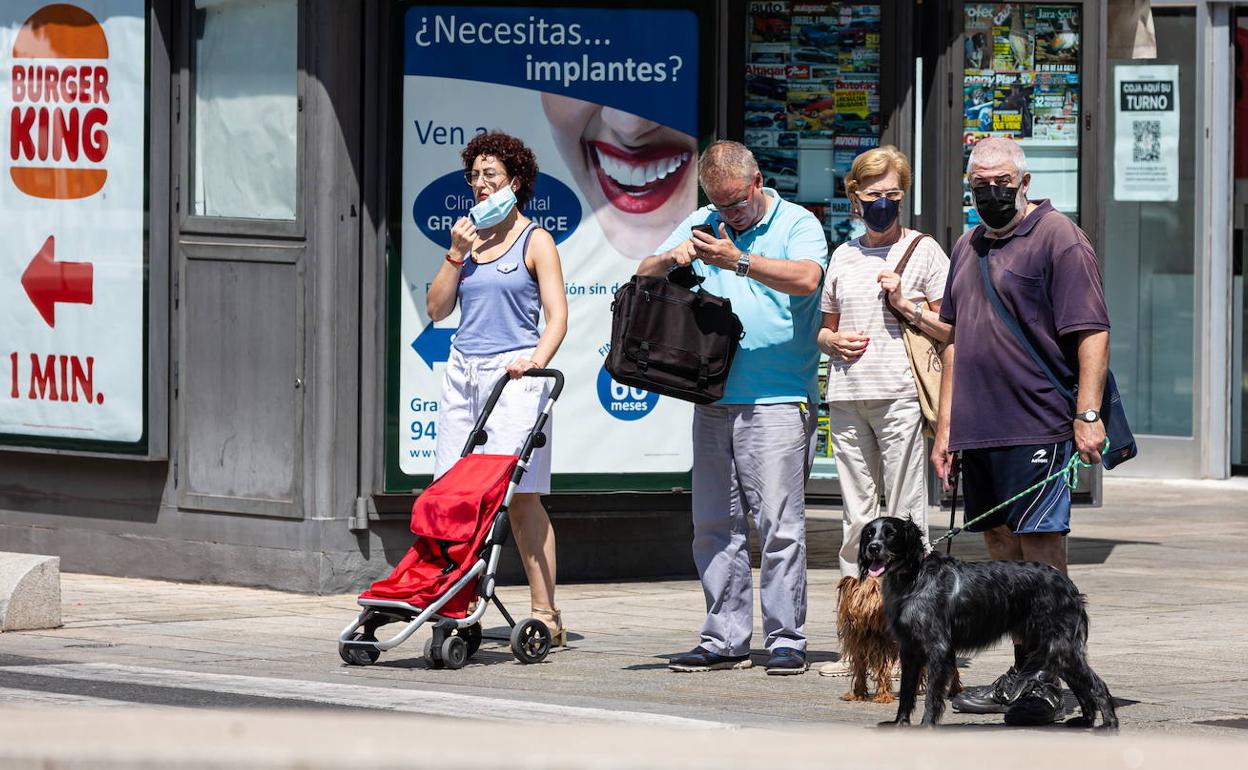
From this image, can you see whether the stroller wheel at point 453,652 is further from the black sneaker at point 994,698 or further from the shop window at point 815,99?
the shop window at point 815,99

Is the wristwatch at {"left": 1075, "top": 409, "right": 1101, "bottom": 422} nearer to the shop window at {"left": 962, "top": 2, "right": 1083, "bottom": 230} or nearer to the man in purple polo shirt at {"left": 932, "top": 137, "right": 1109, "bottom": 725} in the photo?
the man in purple polo shirt at {"left": 932, "top": 137, "right": 1109, "bottom": 725}

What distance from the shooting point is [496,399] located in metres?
8.95

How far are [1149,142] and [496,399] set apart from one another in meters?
9.69

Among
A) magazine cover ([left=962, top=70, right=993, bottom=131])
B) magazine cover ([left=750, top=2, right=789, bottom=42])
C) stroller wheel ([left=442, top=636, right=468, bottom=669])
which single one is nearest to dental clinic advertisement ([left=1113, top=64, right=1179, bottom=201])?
magazine cover ([left=962, top=70, right=993, bottom=131])

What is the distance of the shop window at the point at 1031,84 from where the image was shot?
530 inches

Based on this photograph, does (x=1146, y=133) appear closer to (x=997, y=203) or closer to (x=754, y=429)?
(x=754, y=429)

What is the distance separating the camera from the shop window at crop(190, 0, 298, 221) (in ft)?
36.6

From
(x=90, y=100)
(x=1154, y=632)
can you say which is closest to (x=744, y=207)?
(x=1154, y=632)

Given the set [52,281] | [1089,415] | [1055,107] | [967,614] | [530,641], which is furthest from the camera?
[1055,107]

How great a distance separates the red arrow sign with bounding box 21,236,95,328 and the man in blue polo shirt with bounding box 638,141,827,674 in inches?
165

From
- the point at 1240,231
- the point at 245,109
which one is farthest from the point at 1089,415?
the point at 1240,231

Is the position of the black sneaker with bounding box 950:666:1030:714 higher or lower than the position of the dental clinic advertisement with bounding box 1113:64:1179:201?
lower

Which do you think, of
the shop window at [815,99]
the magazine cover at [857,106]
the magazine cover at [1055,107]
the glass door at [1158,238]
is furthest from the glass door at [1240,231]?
the magazine cover at [857,106]

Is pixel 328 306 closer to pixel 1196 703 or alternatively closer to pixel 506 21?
pixel 506 21
